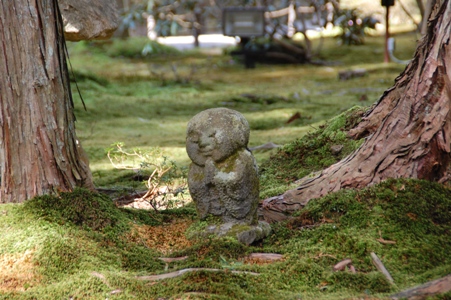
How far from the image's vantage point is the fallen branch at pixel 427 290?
322 cm

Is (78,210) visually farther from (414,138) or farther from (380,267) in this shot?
(414,138)

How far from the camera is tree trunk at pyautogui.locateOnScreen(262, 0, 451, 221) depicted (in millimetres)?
4148

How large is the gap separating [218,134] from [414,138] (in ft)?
4.56

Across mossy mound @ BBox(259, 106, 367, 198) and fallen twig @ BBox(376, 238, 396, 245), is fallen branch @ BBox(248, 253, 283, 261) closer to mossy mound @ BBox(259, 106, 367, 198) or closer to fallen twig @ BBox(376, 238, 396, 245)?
fallen twig @ BBox(376, 238, 396, 245)

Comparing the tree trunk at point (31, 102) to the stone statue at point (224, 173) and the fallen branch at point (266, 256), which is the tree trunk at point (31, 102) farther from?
the fallen branch at point (266, 256)

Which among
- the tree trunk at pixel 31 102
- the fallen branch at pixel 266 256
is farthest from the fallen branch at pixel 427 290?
the tree trunk at pixel 31 102

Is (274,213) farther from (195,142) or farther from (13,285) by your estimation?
(13,285)

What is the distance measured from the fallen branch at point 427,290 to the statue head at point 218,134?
54.1 inches

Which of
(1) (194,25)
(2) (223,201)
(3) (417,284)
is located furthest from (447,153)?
(1) (194,25)

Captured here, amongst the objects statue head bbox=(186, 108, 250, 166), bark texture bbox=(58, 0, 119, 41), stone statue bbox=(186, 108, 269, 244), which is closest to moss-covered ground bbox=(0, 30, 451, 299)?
stone statue bbox=(186, 108, 269, 244)

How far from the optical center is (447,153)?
13.6ft

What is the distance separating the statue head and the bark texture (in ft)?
4.97

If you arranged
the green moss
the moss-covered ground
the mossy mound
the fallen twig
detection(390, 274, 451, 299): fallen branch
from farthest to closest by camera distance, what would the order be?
1. the mossy mound
2. the green moss
3. the fallen twig
4. the moss-covered ground
5. detection(390, 274, 451, 299): fallen branch

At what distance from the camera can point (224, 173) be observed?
3.98 m
